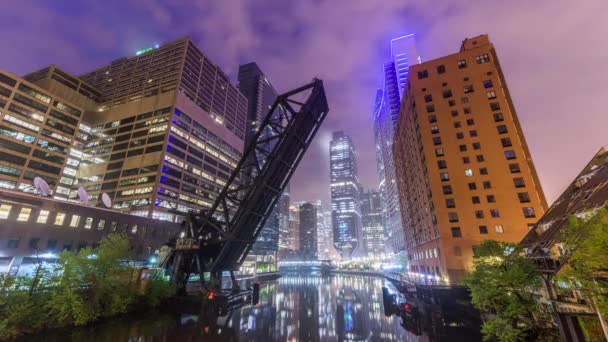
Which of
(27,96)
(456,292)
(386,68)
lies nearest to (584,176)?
(456,292)

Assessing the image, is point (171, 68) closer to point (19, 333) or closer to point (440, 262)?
point (19, 333)

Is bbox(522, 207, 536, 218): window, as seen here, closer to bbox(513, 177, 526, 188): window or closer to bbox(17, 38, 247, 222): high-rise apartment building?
bbox(513, 177, 526, 188): window

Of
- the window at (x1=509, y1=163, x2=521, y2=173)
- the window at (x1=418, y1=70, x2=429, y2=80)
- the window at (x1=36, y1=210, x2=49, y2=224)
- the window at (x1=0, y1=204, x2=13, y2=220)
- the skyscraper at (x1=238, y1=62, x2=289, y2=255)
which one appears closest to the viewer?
the window at (x1=0, y1=204, x2=13, y2=220)

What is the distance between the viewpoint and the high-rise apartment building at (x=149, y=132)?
232 feet

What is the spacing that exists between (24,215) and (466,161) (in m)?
66.4

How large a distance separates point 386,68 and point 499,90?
295 ft

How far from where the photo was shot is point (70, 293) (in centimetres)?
1894

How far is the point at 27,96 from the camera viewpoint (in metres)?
67.9

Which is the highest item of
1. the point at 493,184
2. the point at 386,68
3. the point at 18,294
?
the point at 386,68

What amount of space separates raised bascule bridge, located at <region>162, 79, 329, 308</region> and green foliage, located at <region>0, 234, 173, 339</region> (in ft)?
19.9

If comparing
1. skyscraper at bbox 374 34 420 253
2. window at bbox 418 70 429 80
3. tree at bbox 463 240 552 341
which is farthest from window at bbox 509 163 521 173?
skyscraper at bbox 374 34 420 253

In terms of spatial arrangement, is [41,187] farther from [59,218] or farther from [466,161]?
[466,161]

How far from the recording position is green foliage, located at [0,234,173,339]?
16.8 meters

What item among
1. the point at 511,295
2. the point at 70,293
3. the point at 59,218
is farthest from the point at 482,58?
the point at 59,218
